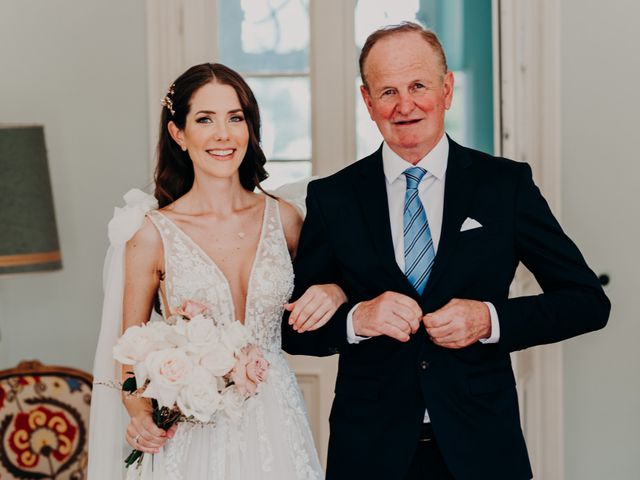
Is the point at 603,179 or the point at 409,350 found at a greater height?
the point at 603,179

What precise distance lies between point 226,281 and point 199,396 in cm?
42

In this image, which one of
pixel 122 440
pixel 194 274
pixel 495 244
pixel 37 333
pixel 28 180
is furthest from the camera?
pixel 37 333

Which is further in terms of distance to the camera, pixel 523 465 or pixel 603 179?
pixel 603 179

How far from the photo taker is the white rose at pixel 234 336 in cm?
196

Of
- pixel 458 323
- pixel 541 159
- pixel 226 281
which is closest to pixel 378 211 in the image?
pixel 458 323

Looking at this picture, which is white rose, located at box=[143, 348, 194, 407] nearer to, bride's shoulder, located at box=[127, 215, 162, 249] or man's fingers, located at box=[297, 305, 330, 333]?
man's fingers, located at box=[297, 305, 330, 333]

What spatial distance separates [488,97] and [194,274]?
1555 mm

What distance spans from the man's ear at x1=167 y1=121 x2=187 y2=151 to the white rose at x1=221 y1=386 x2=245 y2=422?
0.68 m

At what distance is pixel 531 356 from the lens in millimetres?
3359

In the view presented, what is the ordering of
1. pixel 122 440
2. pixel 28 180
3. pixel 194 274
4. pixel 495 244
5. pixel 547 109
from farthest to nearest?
1. pixel 547 109
2. pixel 28 180
3. pixel 122 440
4. pixel 194 274
5. pixel 495 244

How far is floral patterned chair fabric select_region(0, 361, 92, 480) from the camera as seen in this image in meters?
3.07

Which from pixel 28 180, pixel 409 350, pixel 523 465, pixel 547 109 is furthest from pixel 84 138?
pixel 523 465

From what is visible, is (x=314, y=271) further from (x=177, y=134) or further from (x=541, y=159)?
(x=541, y=159)

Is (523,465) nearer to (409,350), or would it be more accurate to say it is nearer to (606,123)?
(409,350)
